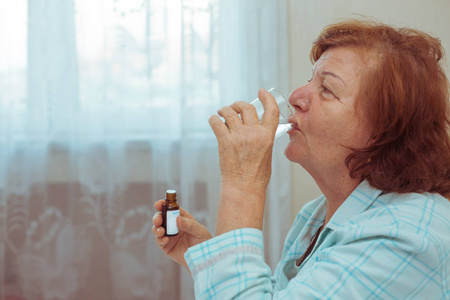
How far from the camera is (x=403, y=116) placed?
3.26 feet

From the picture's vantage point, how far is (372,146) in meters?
1.03

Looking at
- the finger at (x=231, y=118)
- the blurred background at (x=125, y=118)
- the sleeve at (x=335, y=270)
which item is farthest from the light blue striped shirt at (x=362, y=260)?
the blurred background at (x=125, y=118)

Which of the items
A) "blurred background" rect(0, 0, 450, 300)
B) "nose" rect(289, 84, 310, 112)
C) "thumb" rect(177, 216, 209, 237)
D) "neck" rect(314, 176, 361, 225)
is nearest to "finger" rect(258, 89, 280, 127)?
"nose" rect(289, 84, 310, 112)

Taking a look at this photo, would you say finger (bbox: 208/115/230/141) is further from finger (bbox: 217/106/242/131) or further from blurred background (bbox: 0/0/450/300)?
blurred background (bbox: 0/0/450/300)

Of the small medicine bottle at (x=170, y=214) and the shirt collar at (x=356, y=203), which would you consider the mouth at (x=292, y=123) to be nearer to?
the shirt collar at (x=356, y=203)

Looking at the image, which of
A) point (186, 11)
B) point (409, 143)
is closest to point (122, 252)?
point (186, 11)

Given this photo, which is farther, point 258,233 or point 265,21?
point 265,21

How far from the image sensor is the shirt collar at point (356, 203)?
993mm

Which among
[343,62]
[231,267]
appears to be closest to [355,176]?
[343,62]

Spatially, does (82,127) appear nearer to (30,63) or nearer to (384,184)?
(30,63)

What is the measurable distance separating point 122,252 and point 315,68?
154 cm

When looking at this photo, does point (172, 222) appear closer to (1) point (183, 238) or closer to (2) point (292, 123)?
(1) point (183, 238)

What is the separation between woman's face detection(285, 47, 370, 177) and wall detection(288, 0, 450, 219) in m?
1.11

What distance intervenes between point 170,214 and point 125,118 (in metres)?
1.22
